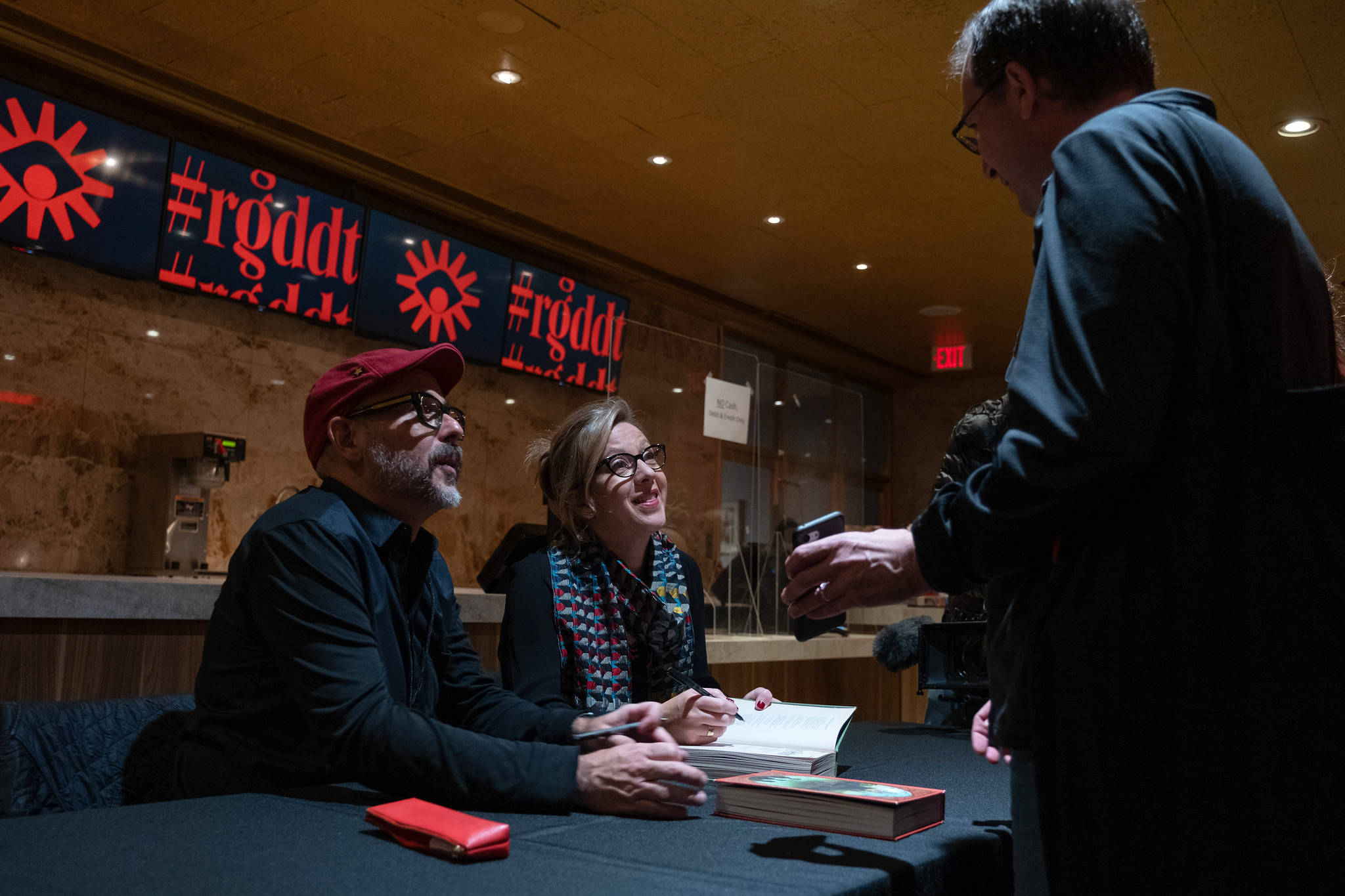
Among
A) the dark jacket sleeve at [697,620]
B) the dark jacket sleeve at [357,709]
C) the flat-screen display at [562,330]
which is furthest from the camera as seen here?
the flat-screen display at [562,330]

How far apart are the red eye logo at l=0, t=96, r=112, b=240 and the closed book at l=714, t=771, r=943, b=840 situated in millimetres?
4018

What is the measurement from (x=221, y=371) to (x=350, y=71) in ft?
5.55

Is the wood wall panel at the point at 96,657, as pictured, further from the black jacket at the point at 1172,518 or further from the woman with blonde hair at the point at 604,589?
the black jacket at the point at 1172,518

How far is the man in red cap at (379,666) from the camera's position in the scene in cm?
124

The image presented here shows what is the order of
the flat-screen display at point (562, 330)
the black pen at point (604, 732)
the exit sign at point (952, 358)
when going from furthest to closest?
1. the exit sign at point (952, 358)
2. the flat-screen display at point (562, 330)
3. the black pen at point (604, 732)

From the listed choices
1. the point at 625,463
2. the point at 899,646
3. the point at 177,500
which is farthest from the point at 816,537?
the point at 177,500

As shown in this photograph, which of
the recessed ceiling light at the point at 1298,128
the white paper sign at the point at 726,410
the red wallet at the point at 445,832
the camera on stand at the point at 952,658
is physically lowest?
the red wallet at the point at 445,832

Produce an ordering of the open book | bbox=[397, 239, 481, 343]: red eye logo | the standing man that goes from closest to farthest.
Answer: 1. the standing man
2. the open book
3. bbox=[397, 239, 481, 343]: red eye logo

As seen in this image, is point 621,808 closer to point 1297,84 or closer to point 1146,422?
point 1146,422

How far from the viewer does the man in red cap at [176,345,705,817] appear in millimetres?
1244

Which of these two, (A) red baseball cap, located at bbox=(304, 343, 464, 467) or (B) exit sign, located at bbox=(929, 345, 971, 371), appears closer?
(A) red baseball cap, located at bbox=(304, 343, 464, 467)

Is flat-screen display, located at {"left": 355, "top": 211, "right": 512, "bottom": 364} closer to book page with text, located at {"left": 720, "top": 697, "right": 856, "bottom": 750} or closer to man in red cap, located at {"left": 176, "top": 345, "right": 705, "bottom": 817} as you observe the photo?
man in red cap, located at {"left": 176, "top": 345, "right": 705, "bottom": 817}

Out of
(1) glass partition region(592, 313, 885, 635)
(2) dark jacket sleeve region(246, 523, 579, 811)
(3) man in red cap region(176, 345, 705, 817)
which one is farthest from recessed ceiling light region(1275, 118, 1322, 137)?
(2) dark jacket sleeve region(246, 523, 579, 811)

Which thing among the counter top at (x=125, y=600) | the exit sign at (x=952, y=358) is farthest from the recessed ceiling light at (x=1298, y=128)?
the exit sign at (x=952, y=358)
